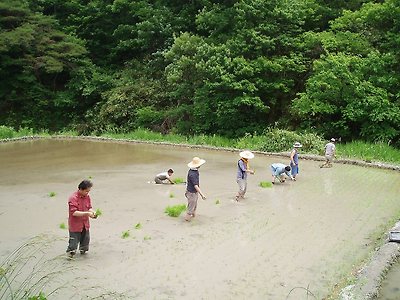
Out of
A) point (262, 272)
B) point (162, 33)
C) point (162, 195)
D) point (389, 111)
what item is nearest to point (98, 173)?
point (162, 195)

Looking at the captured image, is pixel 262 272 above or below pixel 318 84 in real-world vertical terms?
below

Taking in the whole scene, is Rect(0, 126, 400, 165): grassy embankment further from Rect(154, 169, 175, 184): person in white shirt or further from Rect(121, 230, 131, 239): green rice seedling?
Rect(121, 230, 131, 239): green rice seedling

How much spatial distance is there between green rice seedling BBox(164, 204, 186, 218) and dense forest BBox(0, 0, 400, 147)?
12328 millimetres

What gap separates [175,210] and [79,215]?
3.09 m

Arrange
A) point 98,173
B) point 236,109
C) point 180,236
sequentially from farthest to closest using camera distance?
point 236,109 < point 98,173 < point 180,236

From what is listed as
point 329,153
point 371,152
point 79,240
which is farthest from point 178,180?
point 371,152

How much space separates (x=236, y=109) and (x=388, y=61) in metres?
7.76

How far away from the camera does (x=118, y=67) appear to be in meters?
36.1

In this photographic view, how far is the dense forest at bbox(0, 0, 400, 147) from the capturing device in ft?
67.4

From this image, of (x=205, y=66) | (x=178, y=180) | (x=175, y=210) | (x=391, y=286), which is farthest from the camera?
(x=205, y=66)

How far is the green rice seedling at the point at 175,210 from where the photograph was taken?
32.5 ft

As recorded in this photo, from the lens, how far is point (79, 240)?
7.48m

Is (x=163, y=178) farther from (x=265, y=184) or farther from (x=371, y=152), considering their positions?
(x=371, y=152)

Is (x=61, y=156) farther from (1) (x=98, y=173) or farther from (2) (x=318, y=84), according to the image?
(2) (x=318, y=84)
